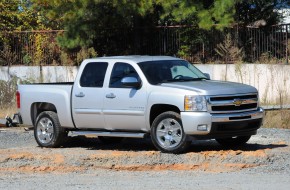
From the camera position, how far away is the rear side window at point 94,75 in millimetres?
14454

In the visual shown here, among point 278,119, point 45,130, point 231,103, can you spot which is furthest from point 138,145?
point 278,119

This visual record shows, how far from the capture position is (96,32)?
92.3 feet

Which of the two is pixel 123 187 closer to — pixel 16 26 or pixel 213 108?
pixel 213 108

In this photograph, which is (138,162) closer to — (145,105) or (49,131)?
(145,105)

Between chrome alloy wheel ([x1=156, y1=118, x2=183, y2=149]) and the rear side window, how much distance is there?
1.78 metres

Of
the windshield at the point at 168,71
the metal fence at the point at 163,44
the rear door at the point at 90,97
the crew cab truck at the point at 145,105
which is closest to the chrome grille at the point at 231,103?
the crew cab truck at the point at 145,105

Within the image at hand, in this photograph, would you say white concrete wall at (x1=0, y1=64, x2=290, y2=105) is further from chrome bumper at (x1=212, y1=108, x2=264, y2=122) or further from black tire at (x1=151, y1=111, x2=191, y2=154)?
black tire at (x1=151, y1=111, x2=191, y2=154)

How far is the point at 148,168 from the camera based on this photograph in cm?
1198

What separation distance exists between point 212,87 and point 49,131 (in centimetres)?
389

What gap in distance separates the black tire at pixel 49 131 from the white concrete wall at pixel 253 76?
33.1ft

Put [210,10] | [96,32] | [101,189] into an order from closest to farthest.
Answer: [101,189], [210,10], [96,32]

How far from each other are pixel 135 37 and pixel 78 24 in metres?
2.72

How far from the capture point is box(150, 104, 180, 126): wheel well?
13.3 metres

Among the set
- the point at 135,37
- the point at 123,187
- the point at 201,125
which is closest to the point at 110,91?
the point at 201,125
